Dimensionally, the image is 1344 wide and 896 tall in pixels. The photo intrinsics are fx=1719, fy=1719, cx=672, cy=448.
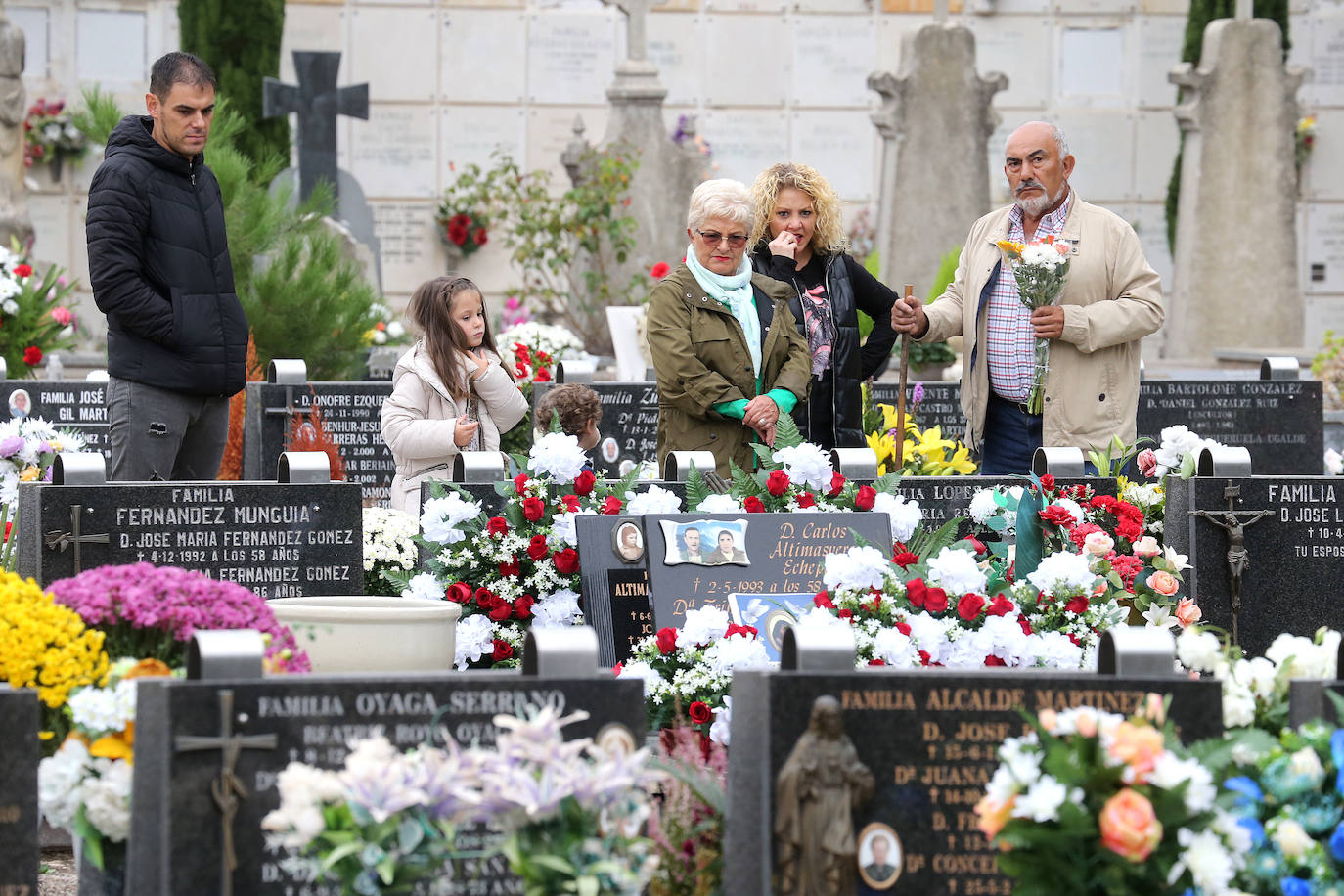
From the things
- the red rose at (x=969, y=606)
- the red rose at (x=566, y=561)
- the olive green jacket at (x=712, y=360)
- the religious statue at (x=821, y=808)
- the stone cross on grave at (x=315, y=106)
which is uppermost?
the stone cross on grave at (x=315, y=106)

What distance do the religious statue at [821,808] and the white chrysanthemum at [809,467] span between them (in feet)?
6.68

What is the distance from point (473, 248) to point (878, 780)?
45.5ft

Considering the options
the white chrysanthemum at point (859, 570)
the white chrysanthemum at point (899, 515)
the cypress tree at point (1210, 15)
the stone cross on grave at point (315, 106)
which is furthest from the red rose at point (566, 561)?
the cypress tree at point (1210, 15)

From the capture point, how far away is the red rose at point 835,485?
4.55 meters

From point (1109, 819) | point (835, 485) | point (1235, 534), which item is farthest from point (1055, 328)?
point (1109, 819)

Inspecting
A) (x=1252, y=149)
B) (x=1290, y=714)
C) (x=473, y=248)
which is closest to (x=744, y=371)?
(x=1290, y=714)

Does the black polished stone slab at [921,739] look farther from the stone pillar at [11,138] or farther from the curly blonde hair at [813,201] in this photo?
the stone pillar at [11,138]

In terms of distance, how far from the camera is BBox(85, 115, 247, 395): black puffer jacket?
5.25 meters

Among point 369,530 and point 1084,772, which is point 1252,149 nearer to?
point 369,530

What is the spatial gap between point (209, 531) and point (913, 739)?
2.29 m

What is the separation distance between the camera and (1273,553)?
4.77 metres

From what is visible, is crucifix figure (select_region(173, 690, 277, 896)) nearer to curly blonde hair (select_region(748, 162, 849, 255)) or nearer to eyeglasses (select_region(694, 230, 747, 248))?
eyeglasses (select_region(694, 230, 747, 248))

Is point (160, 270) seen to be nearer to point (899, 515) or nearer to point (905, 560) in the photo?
point (899, 515)

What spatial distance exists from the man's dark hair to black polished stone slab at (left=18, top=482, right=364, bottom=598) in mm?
1521
